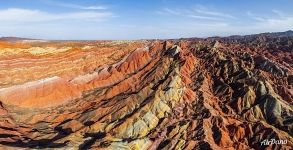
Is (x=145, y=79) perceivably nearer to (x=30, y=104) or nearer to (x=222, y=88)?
(x=222, y=88)

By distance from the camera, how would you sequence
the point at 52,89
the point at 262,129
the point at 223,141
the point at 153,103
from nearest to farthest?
the point at 223,141 → the point at 262,129 → the point at 153,103 → the point at 52,89

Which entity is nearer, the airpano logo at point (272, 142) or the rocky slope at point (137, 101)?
the airpano logo at point (272, 142)

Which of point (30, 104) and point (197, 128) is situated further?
point (30, 104)

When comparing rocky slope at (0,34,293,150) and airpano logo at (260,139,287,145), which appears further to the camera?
rocky slope at (0,34,293,150)

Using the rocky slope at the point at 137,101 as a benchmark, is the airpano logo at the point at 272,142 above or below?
below

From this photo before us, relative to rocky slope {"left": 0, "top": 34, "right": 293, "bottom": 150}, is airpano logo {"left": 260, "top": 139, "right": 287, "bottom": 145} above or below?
below

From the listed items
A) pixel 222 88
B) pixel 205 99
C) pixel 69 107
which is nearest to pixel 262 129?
pixel 205 99

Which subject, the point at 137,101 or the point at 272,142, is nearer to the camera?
the point at 272,142

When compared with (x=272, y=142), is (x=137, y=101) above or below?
above
